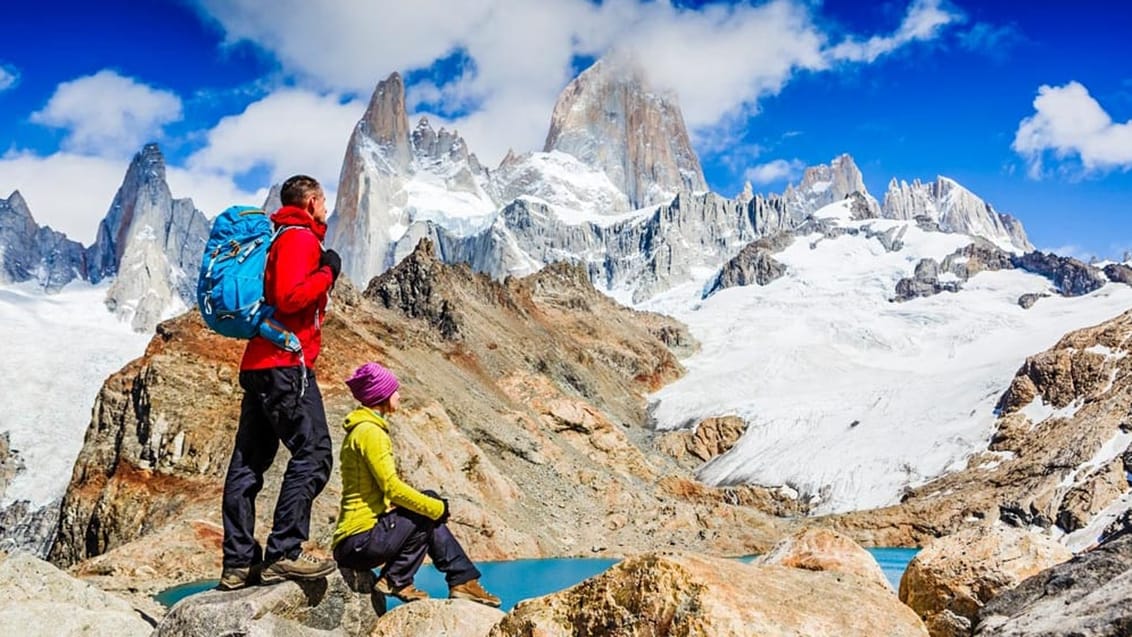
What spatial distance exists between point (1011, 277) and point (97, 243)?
185m

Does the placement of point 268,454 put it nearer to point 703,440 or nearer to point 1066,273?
point 703,440

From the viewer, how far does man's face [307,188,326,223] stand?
6684mm

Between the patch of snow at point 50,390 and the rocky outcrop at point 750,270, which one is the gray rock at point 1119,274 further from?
the patch of snow at point 50,390

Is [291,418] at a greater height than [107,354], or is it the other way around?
[107,354]

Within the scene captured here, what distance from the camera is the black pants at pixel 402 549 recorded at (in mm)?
6316

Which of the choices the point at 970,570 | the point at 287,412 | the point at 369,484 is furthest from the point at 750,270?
the point at 287,412

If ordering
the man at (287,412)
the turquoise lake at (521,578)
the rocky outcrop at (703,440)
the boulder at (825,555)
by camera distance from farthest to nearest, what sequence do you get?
the rocky outcrop at (703,440) < the turquoise lake at (521,578) < the boulder at (825,555) < the man at (287,412)

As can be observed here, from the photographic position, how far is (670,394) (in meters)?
92.9

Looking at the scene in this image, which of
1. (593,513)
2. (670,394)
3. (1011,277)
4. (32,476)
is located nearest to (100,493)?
(593,513)

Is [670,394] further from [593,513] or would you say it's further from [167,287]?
[167,287]

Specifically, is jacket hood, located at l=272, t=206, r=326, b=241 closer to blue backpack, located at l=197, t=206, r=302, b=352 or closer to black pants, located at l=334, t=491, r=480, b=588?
blue backpack, located at l=197, t=206, r=302, b=352

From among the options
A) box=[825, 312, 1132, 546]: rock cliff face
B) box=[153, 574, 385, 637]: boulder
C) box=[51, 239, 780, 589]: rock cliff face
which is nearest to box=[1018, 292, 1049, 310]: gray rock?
box=[825, 312, 1132, 546]: rock cliff face

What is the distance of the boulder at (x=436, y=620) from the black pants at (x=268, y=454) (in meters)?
1.01

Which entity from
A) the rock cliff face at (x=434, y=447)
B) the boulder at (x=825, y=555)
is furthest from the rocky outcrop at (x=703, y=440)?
the boulder at (x=825, y=555)
